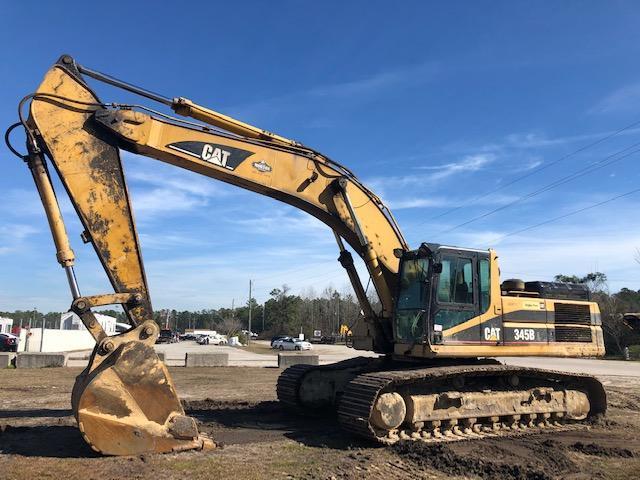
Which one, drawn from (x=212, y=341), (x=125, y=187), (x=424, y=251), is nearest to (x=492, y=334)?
(x=424, y=251)

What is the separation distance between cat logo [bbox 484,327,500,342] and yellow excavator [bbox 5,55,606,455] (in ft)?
0.07

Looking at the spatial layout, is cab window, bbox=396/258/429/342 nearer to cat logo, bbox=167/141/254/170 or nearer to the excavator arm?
the excavator arm

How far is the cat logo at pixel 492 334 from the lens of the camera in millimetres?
9704

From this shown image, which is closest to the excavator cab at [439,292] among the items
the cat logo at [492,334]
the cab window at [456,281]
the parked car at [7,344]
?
the cab window at [456,281]

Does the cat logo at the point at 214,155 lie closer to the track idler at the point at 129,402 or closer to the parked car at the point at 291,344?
the track idler at the point at 129,402

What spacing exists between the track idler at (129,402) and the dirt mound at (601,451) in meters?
5.94

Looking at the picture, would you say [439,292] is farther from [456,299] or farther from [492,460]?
[492,460]

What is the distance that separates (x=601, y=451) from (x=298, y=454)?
468 cm

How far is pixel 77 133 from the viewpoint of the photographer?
7.82 m

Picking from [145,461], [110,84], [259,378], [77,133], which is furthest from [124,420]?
[259,378]

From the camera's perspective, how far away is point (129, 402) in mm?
6992

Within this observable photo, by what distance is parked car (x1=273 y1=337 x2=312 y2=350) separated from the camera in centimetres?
5719

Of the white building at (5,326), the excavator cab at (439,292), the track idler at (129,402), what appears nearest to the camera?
the track idler at (129,402)

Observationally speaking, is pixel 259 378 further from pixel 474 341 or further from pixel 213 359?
pixel 474 341
